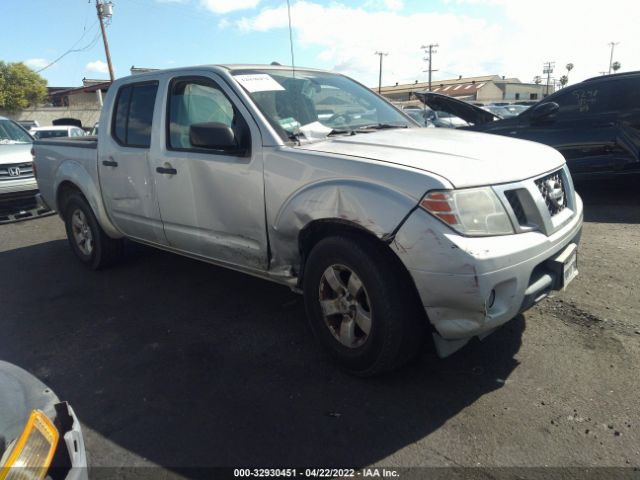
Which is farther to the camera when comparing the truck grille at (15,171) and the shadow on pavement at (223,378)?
the truck grille at (15,171)

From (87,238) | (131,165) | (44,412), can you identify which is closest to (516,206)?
(44,412)

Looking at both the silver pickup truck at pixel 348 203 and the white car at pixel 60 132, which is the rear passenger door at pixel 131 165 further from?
the white car at pixel 60 132

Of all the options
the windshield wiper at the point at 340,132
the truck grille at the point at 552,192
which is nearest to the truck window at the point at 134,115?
the windshield wiper at the point at 340,132

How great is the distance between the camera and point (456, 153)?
110 inches

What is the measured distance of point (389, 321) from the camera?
2.62m

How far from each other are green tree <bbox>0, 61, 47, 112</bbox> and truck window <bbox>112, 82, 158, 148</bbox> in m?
43.7

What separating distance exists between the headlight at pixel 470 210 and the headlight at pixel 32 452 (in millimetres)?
1819

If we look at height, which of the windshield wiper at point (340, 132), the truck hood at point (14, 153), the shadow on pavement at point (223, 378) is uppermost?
the windshield wiper at point (340, 132)

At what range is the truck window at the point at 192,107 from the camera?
3.58 metres

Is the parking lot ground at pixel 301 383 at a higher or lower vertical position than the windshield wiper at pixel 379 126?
lower

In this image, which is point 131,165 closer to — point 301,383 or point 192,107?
point 192,107

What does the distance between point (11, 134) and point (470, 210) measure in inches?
377

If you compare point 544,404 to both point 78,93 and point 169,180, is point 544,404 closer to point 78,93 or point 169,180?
point 169,180

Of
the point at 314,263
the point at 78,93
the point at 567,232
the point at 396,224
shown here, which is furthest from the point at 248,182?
the point at 78,93
